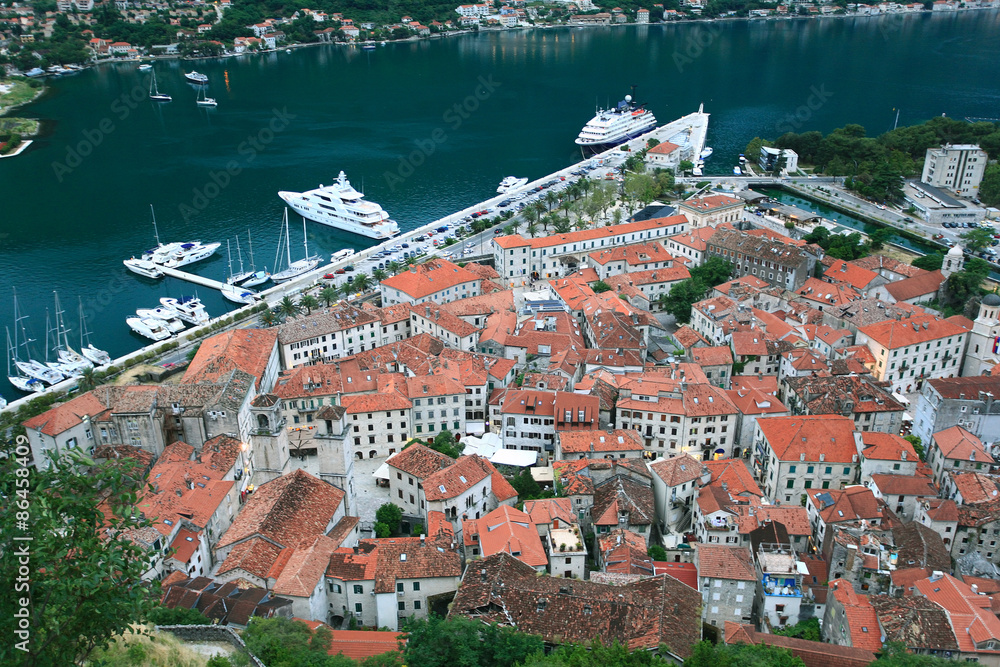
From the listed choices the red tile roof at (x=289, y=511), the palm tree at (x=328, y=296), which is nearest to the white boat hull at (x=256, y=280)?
the palm tree at (x=328, y=296)

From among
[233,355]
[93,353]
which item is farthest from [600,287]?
[93,353]

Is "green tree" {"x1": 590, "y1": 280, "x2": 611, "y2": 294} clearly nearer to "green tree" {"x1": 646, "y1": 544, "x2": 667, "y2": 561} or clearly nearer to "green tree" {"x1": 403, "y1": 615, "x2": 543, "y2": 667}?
"green tree" {"x1": 646, "y1": 544, "x2": 667, "y2": 561}

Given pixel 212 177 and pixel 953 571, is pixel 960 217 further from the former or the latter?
pixel 212 177

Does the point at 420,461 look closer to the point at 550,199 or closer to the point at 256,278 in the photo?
the point at 256,278

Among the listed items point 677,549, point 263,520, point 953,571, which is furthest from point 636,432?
point 263,520

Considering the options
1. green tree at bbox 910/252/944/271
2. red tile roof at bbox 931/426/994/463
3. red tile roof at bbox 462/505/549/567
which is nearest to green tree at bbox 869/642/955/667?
red tile roof at bbox 462/505/549/567

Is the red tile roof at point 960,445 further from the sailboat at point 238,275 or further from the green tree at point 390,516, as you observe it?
the sailboat at point 238,275
